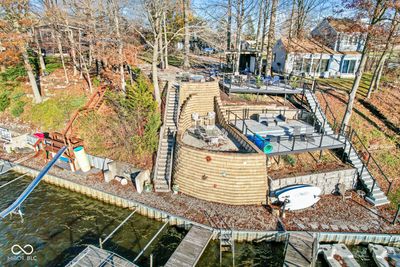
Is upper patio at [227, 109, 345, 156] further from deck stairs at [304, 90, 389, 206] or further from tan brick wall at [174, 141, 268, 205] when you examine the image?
tan brick wall at [174, 141, 268, 205]

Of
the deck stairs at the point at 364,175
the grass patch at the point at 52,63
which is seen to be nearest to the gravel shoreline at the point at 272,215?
the deck stairs at the point at 364,175

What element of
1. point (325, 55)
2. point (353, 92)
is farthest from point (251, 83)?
point (325, 55)

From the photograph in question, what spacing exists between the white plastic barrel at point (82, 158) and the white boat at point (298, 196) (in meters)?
12.7

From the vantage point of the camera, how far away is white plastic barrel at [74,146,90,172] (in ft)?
55.8

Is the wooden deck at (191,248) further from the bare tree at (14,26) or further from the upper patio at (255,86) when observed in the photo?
the bare tree at (14,26)

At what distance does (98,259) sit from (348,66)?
108 ft

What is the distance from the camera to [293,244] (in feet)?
39.7

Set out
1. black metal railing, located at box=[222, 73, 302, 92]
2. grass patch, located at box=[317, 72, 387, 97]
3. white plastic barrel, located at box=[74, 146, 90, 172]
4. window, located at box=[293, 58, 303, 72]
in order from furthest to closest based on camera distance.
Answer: window, located at box=[293, 58, 303, 72] < grass patch, located at box=[317, 72, 387, 97] < black metal railing, located at box=[222, 73, 302, 92] < white plastic barrel, located at box=[74, 146, 90, 172]

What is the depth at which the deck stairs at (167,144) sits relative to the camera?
15.6 meters

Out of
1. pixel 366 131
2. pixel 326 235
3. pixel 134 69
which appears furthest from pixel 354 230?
pixel 134 69

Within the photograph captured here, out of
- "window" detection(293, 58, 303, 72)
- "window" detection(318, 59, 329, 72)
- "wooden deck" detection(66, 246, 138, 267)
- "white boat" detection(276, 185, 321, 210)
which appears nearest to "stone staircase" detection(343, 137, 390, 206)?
"white boat" detection(276, 185, 321, 210)

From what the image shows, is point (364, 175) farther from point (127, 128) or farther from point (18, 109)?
point (18, 109)

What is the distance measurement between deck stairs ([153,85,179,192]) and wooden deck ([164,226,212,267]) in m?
3.66

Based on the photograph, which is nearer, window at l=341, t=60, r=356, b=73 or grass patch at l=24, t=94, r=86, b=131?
grass patch at l=24, t=94, r=86, b=131
